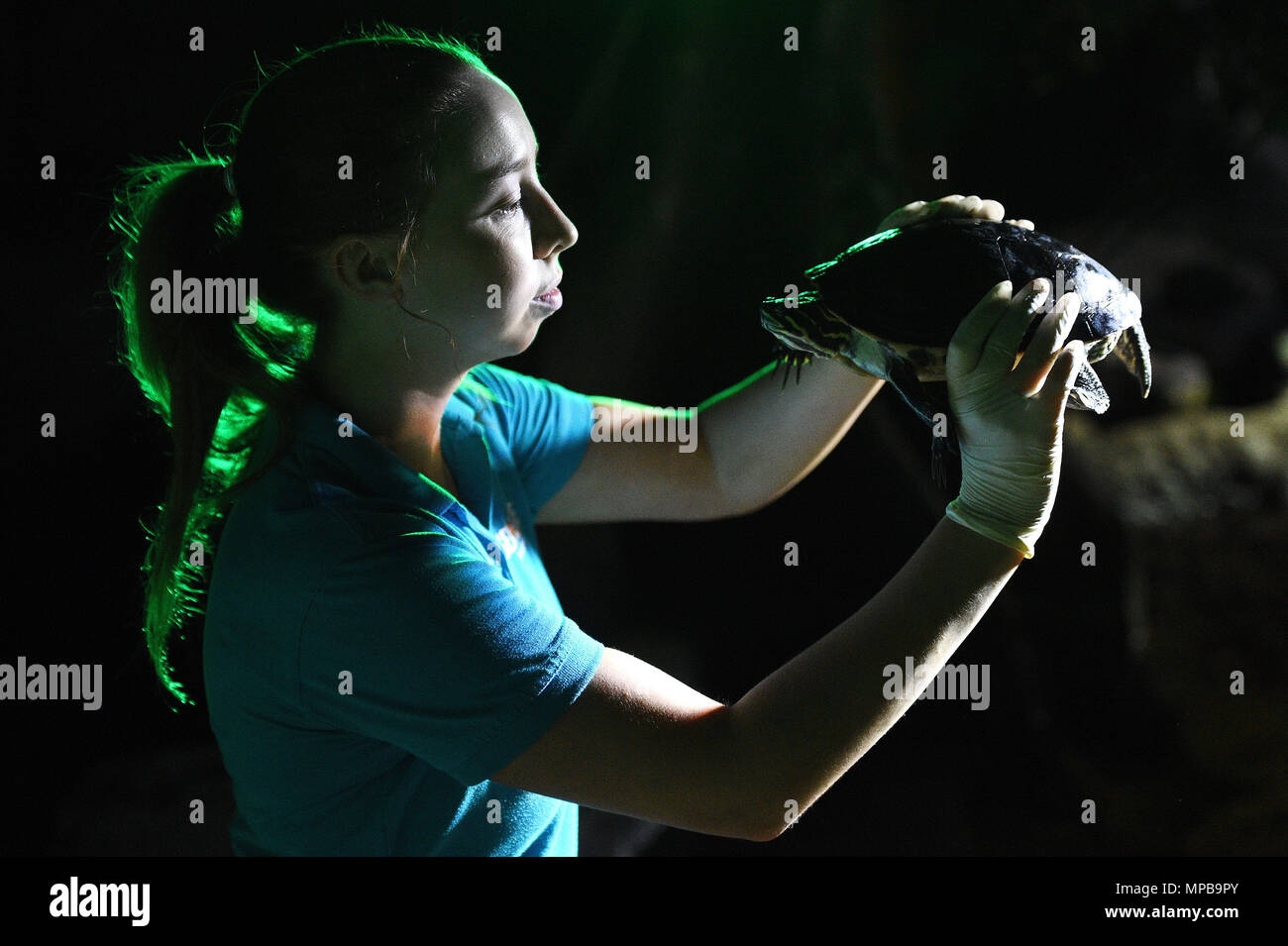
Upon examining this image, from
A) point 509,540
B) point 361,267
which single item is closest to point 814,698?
point 509,540

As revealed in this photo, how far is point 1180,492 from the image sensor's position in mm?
2092

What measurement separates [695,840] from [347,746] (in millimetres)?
1396

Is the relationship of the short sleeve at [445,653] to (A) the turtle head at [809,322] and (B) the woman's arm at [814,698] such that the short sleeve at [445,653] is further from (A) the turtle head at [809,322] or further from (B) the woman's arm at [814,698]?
(A) the turtle head at [809,322]

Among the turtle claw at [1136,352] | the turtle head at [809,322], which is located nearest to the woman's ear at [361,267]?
the turtle head at [809,322]

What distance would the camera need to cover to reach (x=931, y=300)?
77 centimetres

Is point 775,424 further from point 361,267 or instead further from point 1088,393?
point 361,267

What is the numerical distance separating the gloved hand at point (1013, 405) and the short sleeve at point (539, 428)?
45cm

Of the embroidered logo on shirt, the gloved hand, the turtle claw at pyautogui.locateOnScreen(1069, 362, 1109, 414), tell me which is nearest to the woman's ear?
the embroidered logo on shirt

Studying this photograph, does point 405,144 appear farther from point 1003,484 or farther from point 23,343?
point 23,343

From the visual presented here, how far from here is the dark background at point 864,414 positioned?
159 centimetres

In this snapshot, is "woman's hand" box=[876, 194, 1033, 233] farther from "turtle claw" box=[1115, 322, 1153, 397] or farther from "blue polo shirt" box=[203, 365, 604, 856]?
"blue polo shirt" box=[203, 365, 604, 856]

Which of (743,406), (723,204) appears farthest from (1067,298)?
(723,204)

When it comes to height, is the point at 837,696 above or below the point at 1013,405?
below

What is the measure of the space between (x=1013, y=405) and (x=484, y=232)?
41 cm
